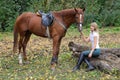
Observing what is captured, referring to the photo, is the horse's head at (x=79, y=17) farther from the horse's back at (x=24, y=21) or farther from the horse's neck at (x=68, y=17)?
the horse's back at (x=24, y=21)

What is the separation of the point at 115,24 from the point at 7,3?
8.01m

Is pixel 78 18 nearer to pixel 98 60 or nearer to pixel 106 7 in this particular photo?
pixel 98 60

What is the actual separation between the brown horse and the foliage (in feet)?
33.4

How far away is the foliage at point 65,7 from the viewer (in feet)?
67.7

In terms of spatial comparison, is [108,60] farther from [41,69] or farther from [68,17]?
[41,69]

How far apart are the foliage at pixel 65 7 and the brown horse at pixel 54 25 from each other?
10.2 meters

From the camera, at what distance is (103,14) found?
23.5m

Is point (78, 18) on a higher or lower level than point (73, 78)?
higher

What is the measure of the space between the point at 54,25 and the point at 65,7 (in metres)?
13.5

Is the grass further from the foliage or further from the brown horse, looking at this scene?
the foliage

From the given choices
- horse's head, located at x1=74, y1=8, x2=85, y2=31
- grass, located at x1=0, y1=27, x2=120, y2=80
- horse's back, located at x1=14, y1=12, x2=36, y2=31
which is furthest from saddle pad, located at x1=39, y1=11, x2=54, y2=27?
grass, located at x1=0, y1=27, x2=120, y2=80

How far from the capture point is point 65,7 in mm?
22766

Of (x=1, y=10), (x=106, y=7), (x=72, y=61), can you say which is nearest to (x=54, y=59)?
(x=72, y=61)

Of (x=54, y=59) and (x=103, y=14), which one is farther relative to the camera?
(x=103, y=14)
